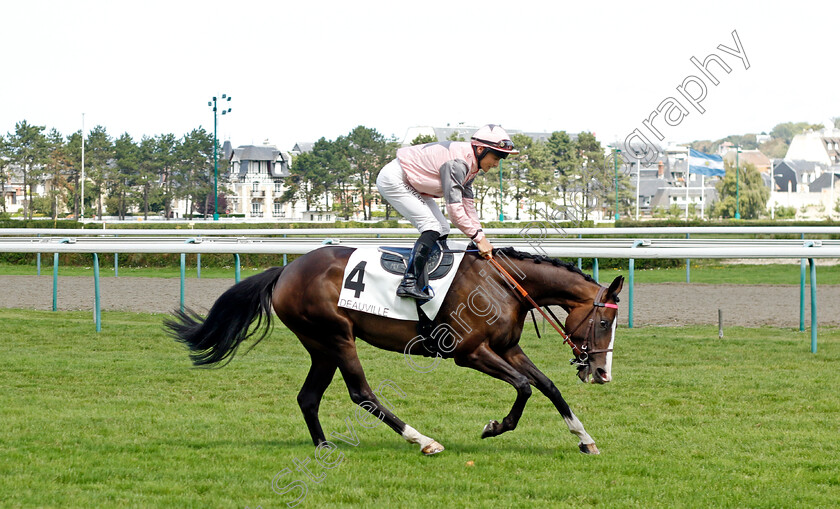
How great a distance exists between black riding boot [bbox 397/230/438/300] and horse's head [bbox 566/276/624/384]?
812mm

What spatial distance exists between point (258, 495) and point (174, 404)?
2.37m

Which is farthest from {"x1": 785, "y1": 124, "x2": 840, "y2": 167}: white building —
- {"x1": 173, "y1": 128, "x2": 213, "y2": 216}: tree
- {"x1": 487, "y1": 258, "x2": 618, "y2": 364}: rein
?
{"x1": 487, "y1": 258, "x2": 618, "y2": 364}: rein

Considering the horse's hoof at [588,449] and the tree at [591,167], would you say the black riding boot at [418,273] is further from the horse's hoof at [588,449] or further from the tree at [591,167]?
the tree at [591,167]

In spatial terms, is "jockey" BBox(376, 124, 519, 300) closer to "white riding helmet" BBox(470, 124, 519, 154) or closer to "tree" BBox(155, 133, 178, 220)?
"white riding helmet" BBox(470, 124, 519, 154)

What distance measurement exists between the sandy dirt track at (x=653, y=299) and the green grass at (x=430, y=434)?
2897 millimetres

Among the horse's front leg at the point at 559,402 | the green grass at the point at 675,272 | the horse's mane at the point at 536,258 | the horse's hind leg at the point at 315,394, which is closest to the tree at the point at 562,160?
the green grass at the point at 675,272

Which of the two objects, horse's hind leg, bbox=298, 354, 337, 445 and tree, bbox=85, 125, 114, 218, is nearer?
horse's hind leg, bbox=298, 354, 337, 445

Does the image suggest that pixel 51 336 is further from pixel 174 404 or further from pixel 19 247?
pixel 174 404

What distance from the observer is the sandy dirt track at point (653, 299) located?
11.3 metres

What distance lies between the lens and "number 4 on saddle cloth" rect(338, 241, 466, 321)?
4727 millimetres

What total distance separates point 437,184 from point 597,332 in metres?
1.16

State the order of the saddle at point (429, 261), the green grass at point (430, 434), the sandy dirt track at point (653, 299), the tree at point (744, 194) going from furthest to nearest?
the tree at point (744, 194)
the sandy dirt track at point (653, 299)
the saddle at point (429, 261)
the green grass at point (430, 434)

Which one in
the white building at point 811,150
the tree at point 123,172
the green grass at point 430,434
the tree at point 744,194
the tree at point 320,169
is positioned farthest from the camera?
the white building at point 811,150

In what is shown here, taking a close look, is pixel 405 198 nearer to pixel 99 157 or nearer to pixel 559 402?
pixel 559 402
